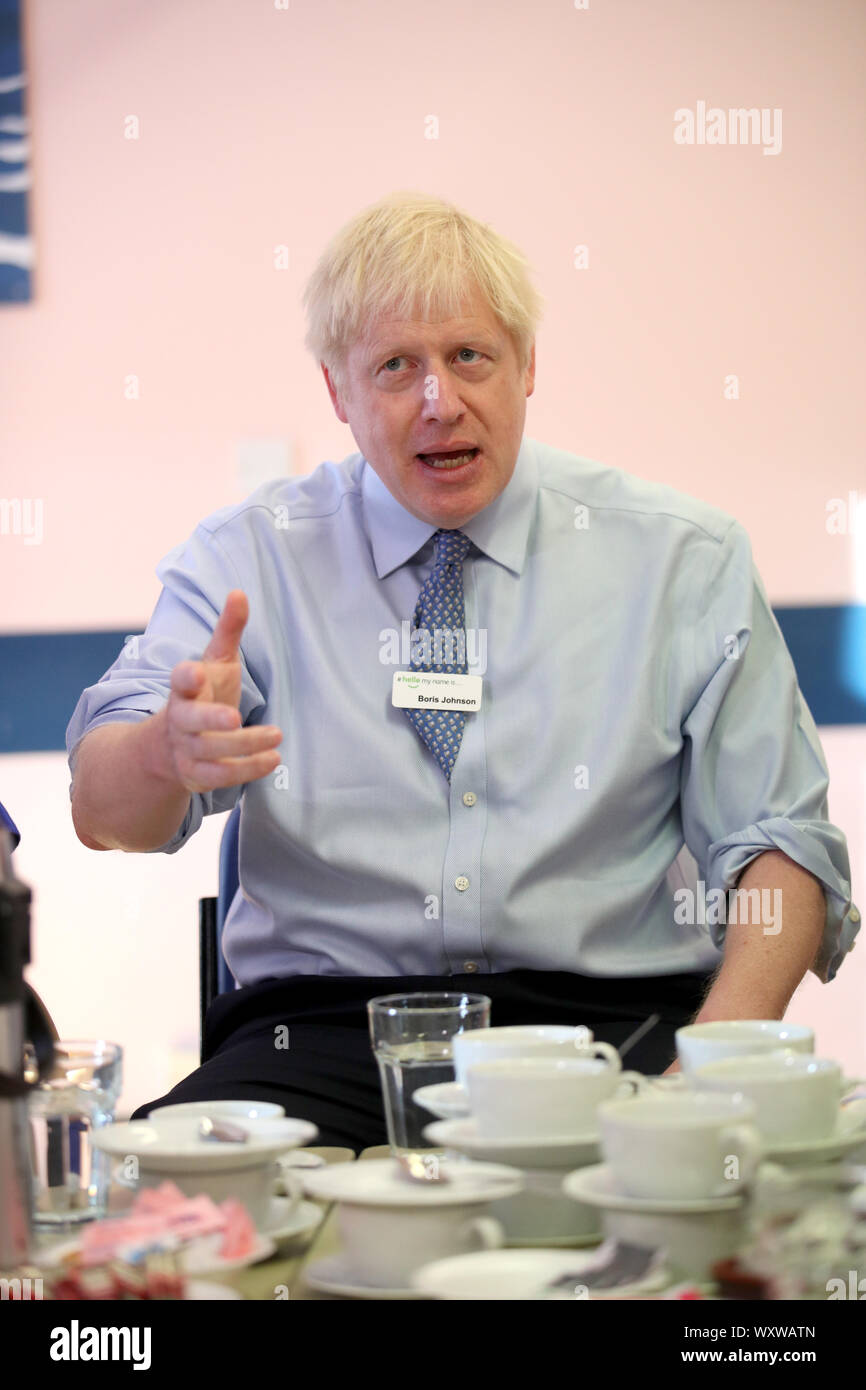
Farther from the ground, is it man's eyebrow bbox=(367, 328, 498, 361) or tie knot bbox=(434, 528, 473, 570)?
man's eyebrow bbox=(367, 328, 498, 361)

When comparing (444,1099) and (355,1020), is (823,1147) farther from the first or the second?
(355,1020)

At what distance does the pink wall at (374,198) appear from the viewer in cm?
361

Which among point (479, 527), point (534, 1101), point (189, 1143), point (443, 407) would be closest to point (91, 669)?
point (479, 527)

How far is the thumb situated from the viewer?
134 centimetres

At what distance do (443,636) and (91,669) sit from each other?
6.72 feet

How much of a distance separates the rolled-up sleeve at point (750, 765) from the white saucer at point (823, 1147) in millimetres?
793

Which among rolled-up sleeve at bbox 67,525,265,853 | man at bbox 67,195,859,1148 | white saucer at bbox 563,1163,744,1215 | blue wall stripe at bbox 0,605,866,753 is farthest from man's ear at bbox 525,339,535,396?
blue wall stripe at bbox 0,605,866,753

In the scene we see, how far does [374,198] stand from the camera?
3.62 metres

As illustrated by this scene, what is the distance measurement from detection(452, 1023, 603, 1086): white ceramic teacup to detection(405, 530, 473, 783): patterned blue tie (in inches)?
30.4

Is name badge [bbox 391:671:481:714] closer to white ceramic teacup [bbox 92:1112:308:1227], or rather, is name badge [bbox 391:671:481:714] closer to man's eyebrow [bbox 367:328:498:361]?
man's eyebrow [bbox 367:328:498:361]
